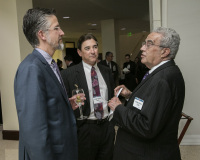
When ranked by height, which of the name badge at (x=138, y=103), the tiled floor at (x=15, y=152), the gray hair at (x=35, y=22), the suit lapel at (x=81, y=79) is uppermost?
the gray hair at (x=35, y=22)

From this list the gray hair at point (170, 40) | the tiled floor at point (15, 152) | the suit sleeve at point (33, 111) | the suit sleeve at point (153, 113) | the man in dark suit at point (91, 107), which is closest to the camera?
the suit sleeve at point (33, 111)

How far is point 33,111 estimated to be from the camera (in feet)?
3.41

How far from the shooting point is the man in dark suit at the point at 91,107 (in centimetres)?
183

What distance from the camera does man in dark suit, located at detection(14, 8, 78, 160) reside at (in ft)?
3.43

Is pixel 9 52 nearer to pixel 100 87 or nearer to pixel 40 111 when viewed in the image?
pixel 100 87

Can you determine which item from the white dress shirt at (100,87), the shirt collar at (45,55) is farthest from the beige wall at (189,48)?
the shirt collar at (45,55)

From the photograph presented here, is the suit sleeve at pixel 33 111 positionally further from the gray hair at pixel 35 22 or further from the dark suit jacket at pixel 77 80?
the dark suit jacket at pixel 77 80

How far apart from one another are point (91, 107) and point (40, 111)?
2.80 feet

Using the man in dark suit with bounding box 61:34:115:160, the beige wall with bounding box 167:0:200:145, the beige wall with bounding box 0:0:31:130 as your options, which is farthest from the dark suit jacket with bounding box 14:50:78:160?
the beige wall with bounding box 0:0:31:130

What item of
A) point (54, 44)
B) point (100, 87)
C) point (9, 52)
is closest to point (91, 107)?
point (100, 87)

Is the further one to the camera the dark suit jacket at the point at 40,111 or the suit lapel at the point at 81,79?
the suit lapel at the point at 81,79

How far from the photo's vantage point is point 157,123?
46.8 inches

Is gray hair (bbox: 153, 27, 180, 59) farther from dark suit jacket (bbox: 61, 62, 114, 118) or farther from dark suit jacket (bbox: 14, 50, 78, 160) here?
dark suit jacket (bbox: 61, 62, 114, 118)

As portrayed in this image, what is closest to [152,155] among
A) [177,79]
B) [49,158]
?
[177,79]
